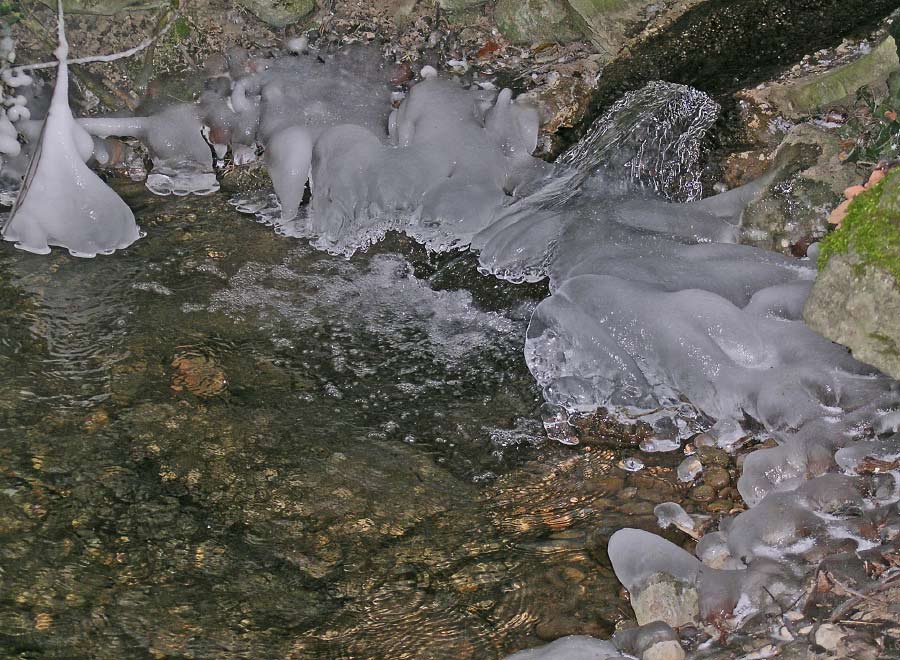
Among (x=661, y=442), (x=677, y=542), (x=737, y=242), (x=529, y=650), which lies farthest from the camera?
(x=737, y=242)

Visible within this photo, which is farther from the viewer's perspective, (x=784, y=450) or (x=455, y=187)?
(x=455, y=187)

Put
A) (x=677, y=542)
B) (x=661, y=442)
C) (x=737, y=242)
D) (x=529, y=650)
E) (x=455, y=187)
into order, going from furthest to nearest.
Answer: (x=455, y=187), (x=737, y=242), (x=661, y=442), (x=677, y=542), (x=529, y=650)

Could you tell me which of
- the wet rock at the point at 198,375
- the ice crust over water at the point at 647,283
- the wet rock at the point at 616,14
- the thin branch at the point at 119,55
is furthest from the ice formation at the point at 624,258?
the wet rock at the point at 198,375

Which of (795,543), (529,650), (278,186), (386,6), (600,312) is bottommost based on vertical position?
(529,650)

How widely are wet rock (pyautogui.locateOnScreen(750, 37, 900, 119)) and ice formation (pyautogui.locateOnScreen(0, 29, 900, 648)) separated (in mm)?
377

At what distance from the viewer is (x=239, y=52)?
16.0 ft

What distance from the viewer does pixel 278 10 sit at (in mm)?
4844

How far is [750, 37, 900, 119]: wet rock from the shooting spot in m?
4.21

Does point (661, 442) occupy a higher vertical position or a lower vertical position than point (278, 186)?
lower

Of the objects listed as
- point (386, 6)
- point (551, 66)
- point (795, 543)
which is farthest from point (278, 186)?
point (795, 543)

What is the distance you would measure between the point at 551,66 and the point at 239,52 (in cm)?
156

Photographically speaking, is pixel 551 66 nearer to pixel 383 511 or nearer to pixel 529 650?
pixel 383 511

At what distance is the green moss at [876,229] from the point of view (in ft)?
9.66

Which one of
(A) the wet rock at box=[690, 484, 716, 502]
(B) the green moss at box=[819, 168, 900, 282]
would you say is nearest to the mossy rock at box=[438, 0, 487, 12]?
(B) the green moss at box=[819, 168, 900, 282]
